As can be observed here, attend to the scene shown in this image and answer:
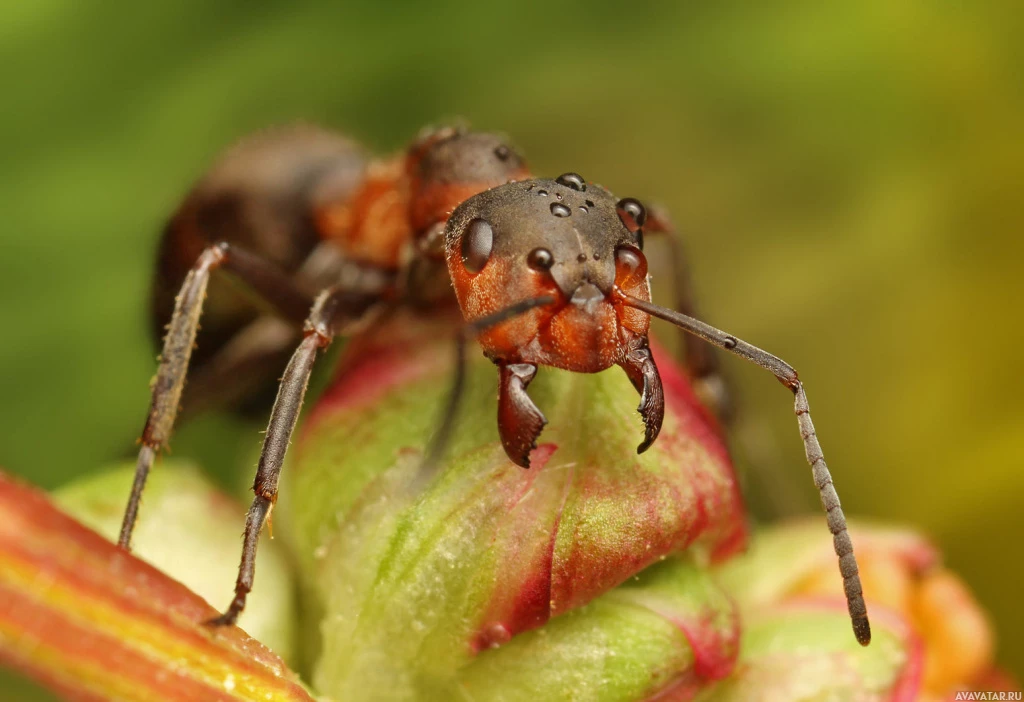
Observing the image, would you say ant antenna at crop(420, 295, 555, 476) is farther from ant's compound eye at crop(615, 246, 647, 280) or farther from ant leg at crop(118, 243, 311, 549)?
ant leg at crop(118, 243, 311, 549)

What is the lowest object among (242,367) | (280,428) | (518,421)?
(242,367)

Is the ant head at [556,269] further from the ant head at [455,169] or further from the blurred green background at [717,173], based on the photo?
the blurred green background at [717,173]

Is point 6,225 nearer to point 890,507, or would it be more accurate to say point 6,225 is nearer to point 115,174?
point 115,174

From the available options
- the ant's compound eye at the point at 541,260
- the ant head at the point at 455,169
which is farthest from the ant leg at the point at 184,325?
the ant's compound eye at the point at 541,260

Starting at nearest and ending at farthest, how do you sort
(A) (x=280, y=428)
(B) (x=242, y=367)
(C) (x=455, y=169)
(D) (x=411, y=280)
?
1. (A) (x=280, y=428)
2. (C) (x=455, y=169)
3. (D) (x=411, y=280)
4. (B) (x=242, y=367)

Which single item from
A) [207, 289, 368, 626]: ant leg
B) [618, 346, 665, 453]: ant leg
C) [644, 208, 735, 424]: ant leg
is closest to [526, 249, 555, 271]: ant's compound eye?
[618, 346, 665, 453]: ant leg

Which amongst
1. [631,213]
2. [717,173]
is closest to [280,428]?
[631,213]

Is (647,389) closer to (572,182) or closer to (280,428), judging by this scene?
(572,182)
